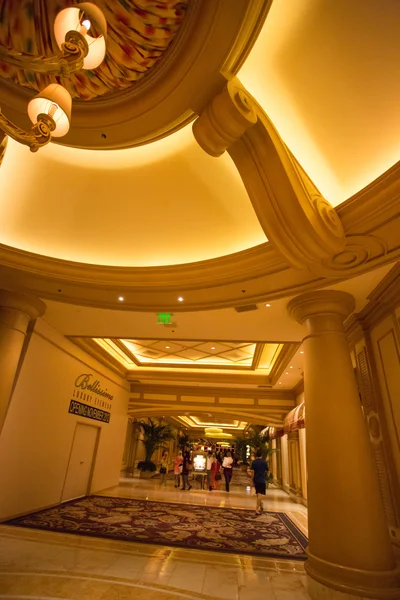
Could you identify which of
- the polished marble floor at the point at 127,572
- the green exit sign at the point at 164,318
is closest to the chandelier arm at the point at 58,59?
the green exit sign at the point at 164,318

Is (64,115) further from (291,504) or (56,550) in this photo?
(291,504)

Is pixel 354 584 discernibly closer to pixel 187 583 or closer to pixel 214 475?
pixel 187 583

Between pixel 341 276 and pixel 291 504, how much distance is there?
28.3 feet

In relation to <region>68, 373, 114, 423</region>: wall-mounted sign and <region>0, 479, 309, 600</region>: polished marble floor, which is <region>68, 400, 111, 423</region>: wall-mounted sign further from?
<region>0, 479, 309, 600</region>: polished marble floor

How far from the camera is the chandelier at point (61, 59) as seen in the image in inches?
67.0

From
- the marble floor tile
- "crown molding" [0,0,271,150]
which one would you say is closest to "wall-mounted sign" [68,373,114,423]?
the marble floor tile

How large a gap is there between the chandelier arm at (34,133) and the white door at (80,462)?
739 cm

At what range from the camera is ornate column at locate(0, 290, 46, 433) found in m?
4.86

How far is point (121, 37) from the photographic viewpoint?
2.19m

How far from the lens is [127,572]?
3.63 metres

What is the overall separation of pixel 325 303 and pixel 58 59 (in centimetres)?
392

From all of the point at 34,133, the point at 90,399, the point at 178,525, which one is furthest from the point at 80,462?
the point at 34,133

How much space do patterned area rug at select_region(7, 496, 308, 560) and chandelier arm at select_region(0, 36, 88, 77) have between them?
5818mm

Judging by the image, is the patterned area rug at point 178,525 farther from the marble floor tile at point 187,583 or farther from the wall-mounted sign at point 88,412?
the wall-mounted sign at point 88,412
